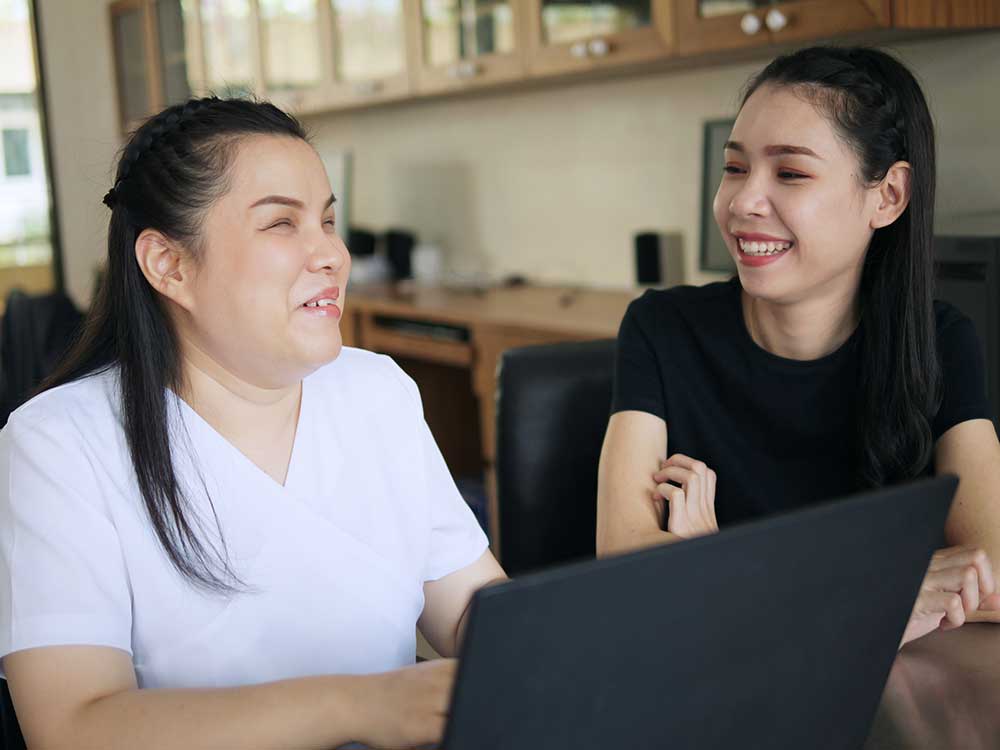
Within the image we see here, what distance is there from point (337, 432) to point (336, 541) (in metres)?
0.13

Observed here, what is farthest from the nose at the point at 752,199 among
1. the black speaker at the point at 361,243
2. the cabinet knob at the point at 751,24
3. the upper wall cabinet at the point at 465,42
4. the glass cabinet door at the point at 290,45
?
the black speaker at the point at 361,243

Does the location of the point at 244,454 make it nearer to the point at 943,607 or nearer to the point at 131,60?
the point at 943,607

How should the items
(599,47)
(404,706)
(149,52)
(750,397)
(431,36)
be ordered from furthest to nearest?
(149,52), (431,36), (599,47), (750,397), (404,706)

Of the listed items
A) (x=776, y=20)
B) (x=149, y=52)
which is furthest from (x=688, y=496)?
(x=149, y=52)

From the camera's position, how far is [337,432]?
1.18 meters

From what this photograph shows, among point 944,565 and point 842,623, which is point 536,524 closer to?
point 944,565

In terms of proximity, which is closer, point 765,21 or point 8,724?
point 8,724

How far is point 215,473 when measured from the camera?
107 cm

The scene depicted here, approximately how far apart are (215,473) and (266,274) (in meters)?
0.20

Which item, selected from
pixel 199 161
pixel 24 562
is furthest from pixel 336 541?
pixel 199 161

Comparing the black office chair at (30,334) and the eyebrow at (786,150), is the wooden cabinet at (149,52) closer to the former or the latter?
the black office chair at (30,334)

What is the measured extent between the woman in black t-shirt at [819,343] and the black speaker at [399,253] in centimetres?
279

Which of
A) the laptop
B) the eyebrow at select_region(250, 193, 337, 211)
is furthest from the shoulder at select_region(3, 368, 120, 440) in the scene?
the laptop

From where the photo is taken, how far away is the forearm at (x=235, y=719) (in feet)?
2.68
